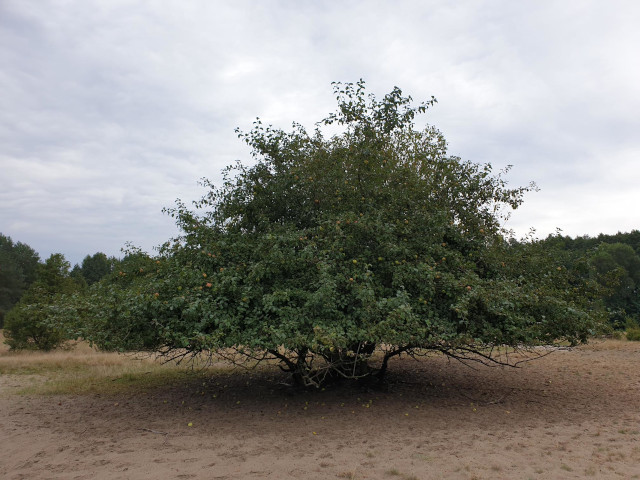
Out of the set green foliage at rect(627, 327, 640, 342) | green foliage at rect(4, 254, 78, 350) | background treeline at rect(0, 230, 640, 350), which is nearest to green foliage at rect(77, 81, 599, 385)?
background treeline at rect(0, 230, 640, 350)

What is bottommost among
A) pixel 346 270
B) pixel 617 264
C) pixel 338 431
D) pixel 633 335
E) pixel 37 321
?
pixel 338 431

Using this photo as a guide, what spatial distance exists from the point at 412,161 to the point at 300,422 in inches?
239

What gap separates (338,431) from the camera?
6.67m

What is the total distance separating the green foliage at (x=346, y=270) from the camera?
6363mm

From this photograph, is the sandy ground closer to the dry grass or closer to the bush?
the dry grass

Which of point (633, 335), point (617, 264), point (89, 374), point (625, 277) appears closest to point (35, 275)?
point (89, 374)

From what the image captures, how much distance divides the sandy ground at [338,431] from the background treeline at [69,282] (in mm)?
1483

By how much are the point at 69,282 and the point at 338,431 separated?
1835 centimetres

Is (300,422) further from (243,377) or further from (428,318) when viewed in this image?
(243,377)

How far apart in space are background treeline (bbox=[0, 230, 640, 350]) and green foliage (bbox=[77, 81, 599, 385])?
1.03 ft

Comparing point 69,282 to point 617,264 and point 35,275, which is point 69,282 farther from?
point 617,264

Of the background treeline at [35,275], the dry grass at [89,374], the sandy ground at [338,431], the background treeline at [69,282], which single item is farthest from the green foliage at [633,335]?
the background treeline at [35,275]

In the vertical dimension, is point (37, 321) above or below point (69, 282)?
below

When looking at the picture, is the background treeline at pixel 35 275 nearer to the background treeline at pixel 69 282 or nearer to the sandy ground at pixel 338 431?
the background treeline at pixel 69 282
